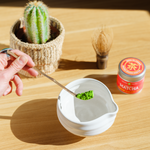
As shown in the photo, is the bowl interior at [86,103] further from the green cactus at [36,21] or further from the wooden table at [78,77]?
the green cactus at [36,21]

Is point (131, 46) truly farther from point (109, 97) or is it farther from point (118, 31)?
point (109, 97)

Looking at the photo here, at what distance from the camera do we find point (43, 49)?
2.37 feet

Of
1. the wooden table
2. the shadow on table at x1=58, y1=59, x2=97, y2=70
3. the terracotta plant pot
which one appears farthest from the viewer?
the shadow on table at x1=58, y1=59, x2=97, y2=70

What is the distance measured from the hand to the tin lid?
0.98 ft

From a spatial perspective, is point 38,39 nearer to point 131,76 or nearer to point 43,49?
point 43,49

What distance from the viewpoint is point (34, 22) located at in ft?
2.32

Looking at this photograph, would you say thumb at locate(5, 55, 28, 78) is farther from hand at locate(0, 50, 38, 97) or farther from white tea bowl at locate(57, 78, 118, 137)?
white tea bowl at locate(57, 78, 118, 137)

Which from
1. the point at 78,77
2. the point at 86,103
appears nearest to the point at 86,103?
the point at 86,103

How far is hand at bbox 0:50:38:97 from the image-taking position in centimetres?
61

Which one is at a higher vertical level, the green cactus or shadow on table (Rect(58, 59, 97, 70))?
the green cactus

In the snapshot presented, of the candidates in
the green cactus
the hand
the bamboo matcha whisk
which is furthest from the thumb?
the bamboo matcha whisk

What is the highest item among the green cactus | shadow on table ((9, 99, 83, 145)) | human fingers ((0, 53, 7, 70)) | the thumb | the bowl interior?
the green cactus

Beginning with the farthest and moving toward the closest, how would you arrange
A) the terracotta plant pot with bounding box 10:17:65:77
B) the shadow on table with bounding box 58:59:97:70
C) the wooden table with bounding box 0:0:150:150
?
1. the shadow on table with bounding box 58:59:97:70
2. the terracotta plant pot with bounding box 10:17:65:77
3. the wooden table with bounding box 0:0:150:150

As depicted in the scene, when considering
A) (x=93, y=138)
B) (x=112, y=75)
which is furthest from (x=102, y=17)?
(x=93, y=138)
